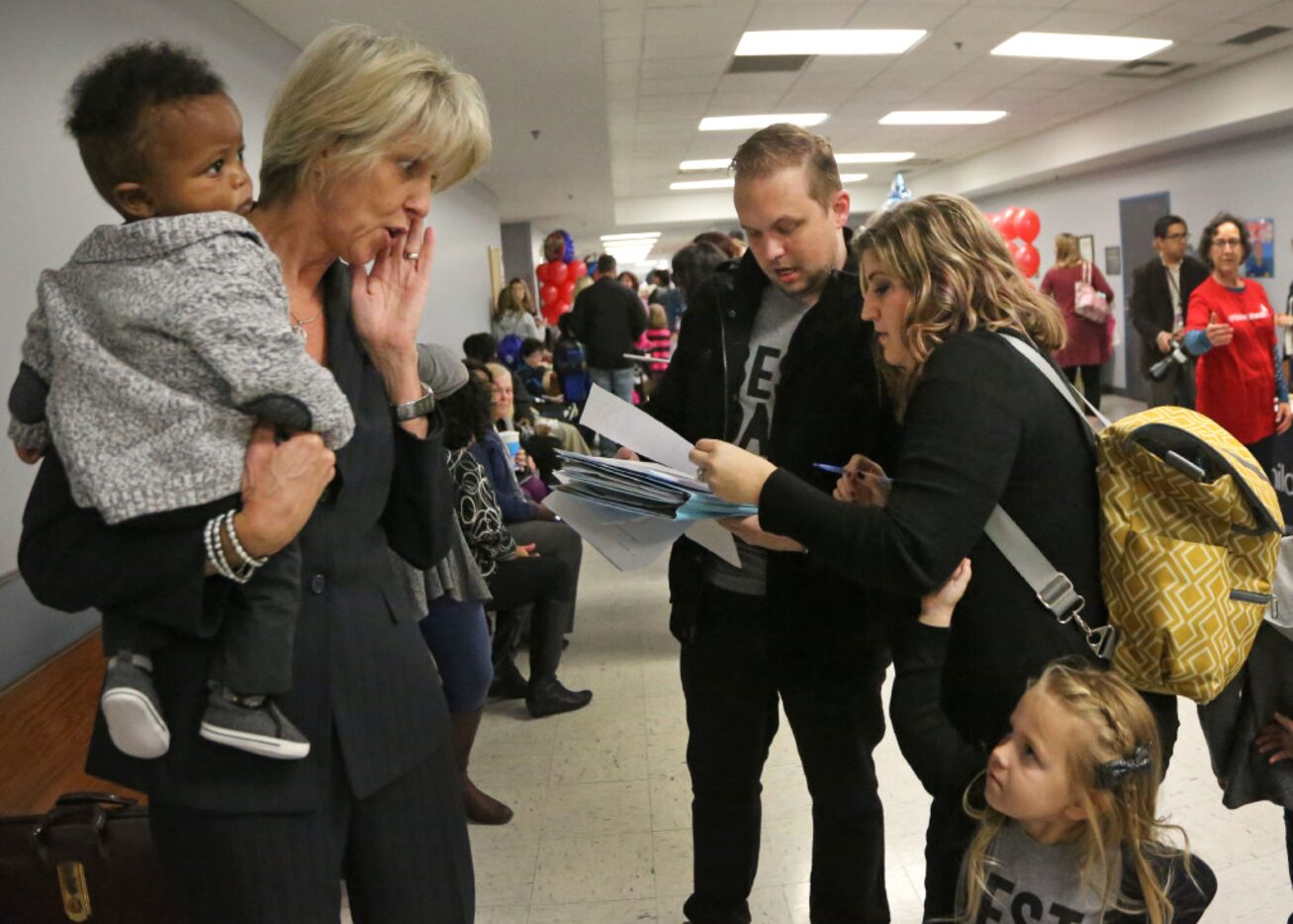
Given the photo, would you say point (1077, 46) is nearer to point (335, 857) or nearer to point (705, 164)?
point (705, 164)

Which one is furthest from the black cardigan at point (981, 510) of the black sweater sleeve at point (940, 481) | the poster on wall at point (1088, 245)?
the poster on wall at point (1088, 245)

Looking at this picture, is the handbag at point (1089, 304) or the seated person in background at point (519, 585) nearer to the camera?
the seated person in background at point (519, 585)

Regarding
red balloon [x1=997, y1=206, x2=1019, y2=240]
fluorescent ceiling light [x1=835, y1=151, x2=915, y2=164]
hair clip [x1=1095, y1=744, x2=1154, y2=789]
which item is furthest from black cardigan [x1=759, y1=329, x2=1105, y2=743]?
fluorescent ceiling light [x1=835, y1=151, x2=915, y2=164]

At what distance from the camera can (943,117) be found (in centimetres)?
1172

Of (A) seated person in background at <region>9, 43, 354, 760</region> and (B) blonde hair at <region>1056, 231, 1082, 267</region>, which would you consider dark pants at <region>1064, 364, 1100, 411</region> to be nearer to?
(B) blonde hair at <region>1056, 231, 1082, 267</region>

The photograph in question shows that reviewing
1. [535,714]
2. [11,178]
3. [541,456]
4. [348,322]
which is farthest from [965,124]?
[348,322]

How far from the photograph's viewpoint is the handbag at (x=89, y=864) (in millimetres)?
1795

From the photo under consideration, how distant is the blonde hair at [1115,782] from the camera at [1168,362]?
4615mm

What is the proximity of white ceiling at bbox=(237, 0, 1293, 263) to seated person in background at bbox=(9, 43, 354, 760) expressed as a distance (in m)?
3.93

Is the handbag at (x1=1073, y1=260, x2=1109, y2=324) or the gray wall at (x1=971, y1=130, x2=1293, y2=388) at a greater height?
the gray wall at (x1=971, y1=130, x2=1293, y2=388)

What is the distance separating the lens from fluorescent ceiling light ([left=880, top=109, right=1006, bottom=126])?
1133 cm

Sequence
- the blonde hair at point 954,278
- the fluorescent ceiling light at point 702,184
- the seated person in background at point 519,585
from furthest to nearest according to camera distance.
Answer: the fluorescent ceiling light at point 702,184 → the seated person in background at point 519,585 → the blonde hair at point 954,278

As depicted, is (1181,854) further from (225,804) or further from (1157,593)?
(225,804)

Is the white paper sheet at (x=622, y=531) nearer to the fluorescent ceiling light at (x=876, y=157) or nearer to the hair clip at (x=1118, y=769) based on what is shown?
the hair clip at (x=1118, y=769)
